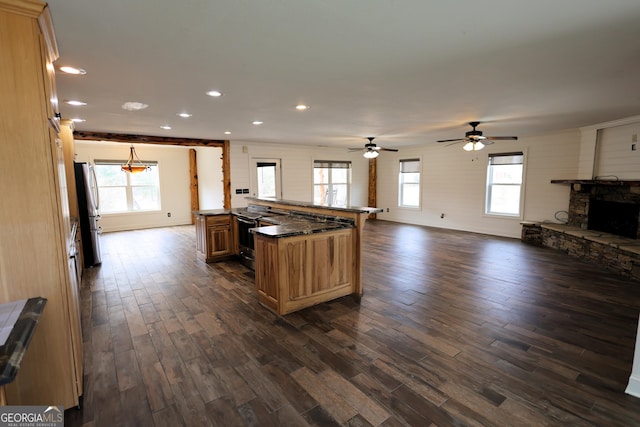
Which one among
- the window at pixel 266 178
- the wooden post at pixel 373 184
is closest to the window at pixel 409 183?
the wooden post at pixel 373 184

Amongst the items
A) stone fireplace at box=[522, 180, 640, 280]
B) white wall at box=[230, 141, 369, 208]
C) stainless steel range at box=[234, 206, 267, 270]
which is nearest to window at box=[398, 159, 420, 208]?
white wall at box=[230, 141, 369, 208]

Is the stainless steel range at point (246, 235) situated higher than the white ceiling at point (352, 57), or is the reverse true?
the white ceiling at point (352, 57)

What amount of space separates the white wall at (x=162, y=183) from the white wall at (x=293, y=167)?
2727 mm

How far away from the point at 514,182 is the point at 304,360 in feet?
23.1

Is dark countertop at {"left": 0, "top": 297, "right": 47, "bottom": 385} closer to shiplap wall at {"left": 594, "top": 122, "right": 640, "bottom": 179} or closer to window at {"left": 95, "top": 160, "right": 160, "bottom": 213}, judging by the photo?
shiplap wall at {"left": 594, "top": 122, "right": 640, "bottom": 179}

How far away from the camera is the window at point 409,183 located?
9.52 metres

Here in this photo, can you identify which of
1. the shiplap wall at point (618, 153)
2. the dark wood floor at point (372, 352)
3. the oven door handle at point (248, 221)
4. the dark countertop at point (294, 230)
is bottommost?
the dark wood floor at point (372, 352)

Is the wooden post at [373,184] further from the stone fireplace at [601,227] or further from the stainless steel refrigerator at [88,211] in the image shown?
the stainless steel refrigerator at [88,211]

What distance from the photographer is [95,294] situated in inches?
157

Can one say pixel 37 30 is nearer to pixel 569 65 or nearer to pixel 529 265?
pixel 569 65

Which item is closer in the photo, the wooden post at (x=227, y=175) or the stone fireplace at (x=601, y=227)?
the stone fireplace at (x=601, y=227)

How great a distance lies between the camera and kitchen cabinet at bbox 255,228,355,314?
3330mm

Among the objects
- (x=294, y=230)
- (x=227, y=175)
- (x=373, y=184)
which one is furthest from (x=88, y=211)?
(x=373, y=184)

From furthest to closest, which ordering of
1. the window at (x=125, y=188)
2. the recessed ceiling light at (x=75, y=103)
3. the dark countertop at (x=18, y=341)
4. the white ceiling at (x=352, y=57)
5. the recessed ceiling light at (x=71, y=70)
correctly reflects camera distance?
1. the window at (x=125, y=188)
2. the recessed ceiling light at (x=75, y=103)
3. the recessed ceiling light at (x=71, y=70)
4. the white ceiling at (x=352, y=57)
5. the dark countertop at (x=18, y=341)
